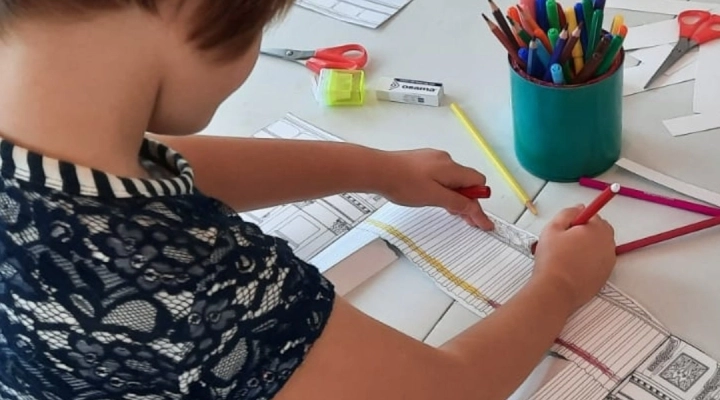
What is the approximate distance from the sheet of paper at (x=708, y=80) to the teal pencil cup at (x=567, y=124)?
9cm

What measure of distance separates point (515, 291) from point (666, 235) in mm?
128

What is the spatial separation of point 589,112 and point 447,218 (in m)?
0.14

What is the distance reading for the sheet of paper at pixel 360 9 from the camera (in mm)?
1062

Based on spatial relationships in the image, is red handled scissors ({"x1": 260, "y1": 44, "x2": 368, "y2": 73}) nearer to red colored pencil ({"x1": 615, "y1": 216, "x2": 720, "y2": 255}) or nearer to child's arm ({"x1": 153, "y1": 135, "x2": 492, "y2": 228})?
child's arm ({"x1": 153, "y1": 135, "x2": 492, "y2": 228})

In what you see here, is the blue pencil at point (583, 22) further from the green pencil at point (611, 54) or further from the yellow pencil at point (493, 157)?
the yellow pencil at point (493, 157)

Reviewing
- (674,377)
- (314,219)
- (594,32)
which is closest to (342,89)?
(314,219)

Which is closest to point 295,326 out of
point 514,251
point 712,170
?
point 514,251

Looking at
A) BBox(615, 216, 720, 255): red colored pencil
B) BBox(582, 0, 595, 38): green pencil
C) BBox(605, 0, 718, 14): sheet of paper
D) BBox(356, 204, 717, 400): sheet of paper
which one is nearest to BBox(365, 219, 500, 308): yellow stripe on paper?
BBox(356, 204, 717, 400): sheet of paper

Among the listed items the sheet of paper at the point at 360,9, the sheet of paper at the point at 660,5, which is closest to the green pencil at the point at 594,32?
the sheet of paper at the point at 660,5

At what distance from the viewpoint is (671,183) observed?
0.82 meters

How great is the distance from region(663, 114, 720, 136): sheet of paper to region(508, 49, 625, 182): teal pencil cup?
0.18 feet

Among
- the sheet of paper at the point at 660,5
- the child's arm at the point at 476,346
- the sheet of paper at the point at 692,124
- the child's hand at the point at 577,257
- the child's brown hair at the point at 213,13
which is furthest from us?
the sheet of paper at the point at 660,5

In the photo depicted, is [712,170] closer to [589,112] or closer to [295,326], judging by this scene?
[589,112]

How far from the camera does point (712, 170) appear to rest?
0.82 meters
